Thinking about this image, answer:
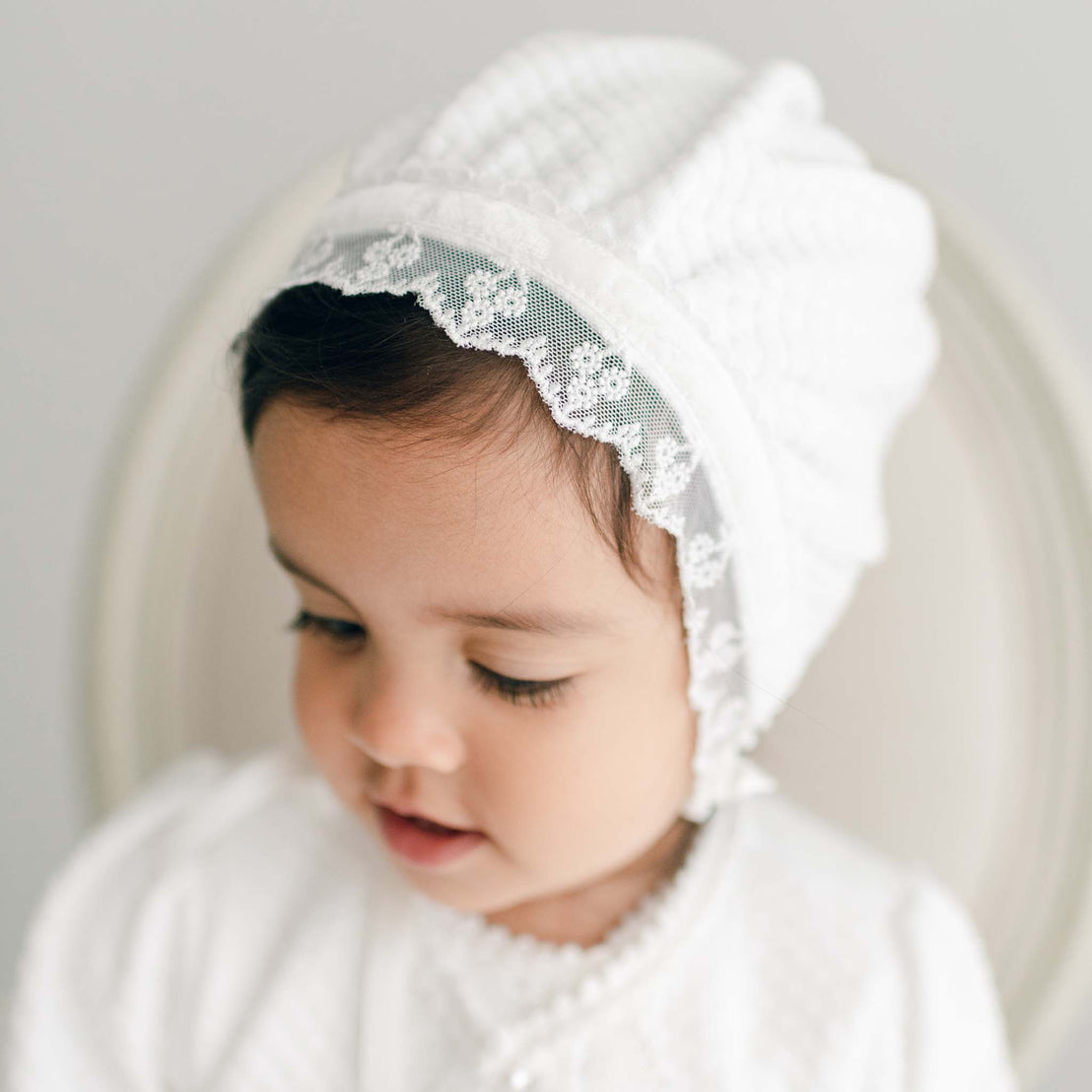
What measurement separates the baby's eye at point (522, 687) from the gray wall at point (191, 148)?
52cm

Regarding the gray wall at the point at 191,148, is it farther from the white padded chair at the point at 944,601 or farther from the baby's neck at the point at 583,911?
the baby's neck at the point at 583,911

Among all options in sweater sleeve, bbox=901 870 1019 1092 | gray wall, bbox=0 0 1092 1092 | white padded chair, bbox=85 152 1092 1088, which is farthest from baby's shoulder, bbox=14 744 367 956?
sweater sleeve, bbox=901 870 1019 1092

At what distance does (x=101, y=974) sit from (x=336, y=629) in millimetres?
363

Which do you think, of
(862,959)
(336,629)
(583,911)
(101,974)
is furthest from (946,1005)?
(101,974)

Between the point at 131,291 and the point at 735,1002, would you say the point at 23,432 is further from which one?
the point at 735,1002

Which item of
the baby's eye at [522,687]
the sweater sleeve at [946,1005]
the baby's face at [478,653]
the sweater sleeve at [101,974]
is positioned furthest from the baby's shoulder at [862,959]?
the sweater sleeve at [101,974]

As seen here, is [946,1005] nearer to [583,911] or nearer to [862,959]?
[862,959]

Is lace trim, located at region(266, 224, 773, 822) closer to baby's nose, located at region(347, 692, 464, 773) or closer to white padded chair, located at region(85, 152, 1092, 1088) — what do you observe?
baby's nose, located at region(347, 692, 464, 773)

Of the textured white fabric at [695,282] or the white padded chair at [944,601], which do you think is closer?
the textured white fabric at [695,282]

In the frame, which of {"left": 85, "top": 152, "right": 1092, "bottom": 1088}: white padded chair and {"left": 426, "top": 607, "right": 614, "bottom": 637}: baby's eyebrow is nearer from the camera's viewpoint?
{"left": 426, "top": 607, "right": 614, "bottom": 637}: baby's eyebrow

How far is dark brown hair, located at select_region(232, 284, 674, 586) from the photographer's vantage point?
0.52 meters

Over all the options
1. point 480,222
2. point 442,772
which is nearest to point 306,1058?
point 442,772

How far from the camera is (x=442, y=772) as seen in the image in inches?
24.1

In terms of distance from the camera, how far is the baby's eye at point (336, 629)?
0.63m
